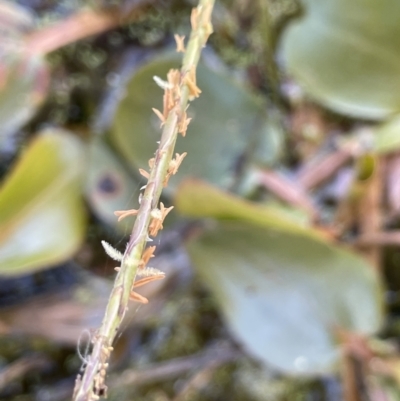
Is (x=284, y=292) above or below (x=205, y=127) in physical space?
below

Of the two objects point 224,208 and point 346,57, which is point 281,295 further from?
point 346,57

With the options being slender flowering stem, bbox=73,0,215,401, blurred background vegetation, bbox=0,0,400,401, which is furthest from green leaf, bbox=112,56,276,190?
slender flowering stem, bbox=73,0,215,401

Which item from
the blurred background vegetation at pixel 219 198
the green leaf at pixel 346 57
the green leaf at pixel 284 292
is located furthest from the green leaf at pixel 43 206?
the green leaf at pixel 346 57

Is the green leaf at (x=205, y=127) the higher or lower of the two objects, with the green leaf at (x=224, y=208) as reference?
higher

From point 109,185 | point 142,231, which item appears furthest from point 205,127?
point 142,231

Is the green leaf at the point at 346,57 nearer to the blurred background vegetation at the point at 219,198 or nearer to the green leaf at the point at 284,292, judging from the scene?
the blurred background vegetation at the point at 219,198

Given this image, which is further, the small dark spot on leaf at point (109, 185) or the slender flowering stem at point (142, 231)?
the small dark spot on leaf at point (109, 185)

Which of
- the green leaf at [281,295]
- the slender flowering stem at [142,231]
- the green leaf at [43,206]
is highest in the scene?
the slender flowering stem at [142,231]
